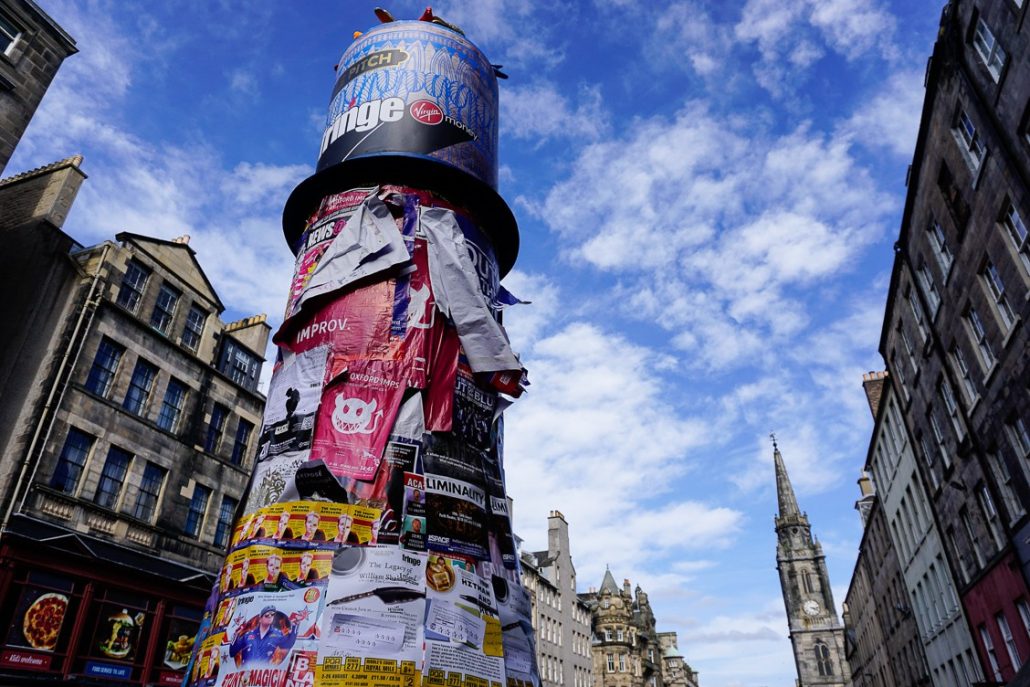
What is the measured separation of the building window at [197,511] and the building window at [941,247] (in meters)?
27.7

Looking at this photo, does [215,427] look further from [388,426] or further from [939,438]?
[939,438]

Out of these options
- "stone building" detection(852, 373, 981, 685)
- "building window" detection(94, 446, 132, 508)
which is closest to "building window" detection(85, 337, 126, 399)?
"building window" detection(94, 446, 132, 508)

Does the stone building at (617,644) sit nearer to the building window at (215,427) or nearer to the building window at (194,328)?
the building window at (215,427)

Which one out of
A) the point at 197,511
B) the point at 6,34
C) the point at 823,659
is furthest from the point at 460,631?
the point at 823,659

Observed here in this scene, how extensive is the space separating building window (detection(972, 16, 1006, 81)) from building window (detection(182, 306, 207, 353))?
2764cm

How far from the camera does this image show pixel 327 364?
9570mm

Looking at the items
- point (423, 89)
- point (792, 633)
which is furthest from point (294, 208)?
point (792, 633)

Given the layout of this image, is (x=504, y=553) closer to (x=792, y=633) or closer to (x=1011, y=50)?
(x=1011, y=50)

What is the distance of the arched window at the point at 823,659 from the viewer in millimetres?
112562

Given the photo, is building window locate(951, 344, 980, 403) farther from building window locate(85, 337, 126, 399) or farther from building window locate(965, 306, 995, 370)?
building window locate(85, 337, 126, 399)

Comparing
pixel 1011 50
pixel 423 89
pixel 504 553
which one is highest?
pixel 1011 50

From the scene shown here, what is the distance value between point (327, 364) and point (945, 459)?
24.2 meters

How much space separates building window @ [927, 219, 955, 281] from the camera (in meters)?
20.6

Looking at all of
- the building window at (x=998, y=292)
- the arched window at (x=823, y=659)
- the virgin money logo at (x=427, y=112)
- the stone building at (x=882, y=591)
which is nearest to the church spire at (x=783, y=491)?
the arched window at (x=823, y=659)
